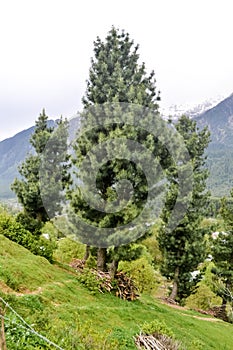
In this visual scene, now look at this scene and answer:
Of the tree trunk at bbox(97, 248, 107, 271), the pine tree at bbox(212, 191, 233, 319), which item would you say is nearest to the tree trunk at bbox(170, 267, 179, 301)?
the pine tree at bbox(212, 191, 233, 319)

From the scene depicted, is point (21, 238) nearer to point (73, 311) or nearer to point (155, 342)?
point (73, 311)

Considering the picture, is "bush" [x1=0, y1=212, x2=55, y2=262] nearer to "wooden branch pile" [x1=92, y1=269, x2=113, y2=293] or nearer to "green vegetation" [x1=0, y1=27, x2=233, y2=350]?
"green vegetation" [x1=0, y1=27, x2=233, y2=350]

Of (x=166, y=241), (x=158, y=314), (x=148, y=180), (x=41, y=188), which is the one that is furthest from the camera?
(x=166, y=241)

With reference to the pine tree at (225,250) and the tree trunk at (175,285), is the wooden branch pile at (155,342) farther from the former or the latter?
the pine tree at (225,250)

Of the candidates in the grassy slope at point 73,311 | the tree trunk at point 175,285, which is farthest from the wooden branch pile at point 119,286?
the tree trunk at point 175,285

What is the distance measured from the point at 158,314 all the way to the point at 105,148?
8.03 m

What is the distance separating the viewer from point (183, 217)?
26.5 meters

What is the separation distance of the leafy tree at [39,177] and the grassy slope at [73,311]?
943cm

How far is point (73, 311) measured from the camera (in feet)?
36.9

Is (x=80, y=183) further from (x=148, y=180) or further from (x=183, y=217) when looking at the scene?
(x=183, y=217)

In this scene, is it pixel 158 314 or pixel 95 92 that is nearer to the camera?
pixel 158 314

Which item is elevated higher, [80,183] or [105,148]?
[105,148]

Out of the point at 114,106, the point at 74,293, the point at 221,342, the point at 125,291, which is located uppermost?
the point at 114,106

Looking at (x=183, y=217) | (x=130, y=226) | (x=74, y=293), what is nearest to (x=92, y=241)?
(x=130, y=226)
